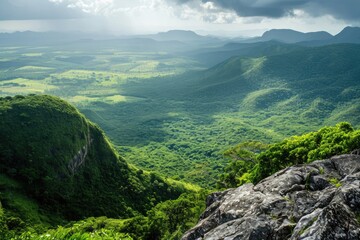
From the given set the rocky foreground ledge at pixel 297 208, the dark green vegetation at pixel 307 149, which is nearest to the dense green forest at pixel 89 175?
the dark green vegetation at pixel 307 149

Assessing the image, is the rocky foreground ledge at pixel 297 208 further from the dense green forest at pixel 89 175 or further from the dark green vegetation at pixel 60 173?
the dark green vegetation at pixel 60 173

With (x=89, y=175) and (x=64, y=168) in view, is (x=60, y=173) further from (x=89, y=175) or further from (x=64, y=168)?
(x=89, y=175)

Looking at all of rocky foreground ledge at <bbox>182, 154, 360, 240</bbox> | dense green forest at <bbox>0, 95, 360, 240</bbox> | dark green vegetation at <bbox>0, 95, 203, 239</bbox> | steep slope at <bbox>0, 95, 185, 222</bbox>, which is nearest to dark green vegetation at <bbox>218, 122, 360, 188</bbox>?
dense green forest at <bbox>0, 95, 360, 240</bbox>

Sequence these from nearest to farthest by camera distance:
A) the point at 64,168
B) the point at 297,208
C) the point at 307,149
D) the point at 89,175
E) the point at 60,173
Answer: the point at 297,208 → the point at 307,149 → the point at 60,173 → the point at 64,168 → the point at 89,175

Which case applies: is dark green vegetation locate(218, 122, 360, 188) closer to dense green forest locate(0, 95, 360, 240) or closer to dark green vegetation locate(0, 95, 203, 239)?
dense green forest locate(0, 95, 360, 240)

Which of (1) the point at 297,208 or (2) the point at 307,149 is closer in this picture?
(1) the point at 297,208

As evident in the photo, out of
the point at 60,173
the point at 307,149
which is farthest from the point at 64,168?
the point at 307,149

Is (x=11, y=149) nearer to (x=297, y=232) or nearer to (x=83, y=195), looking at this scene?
(x=83, y=195)

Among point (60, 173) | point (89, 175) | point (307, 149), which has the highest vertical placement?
point (307, 149)
